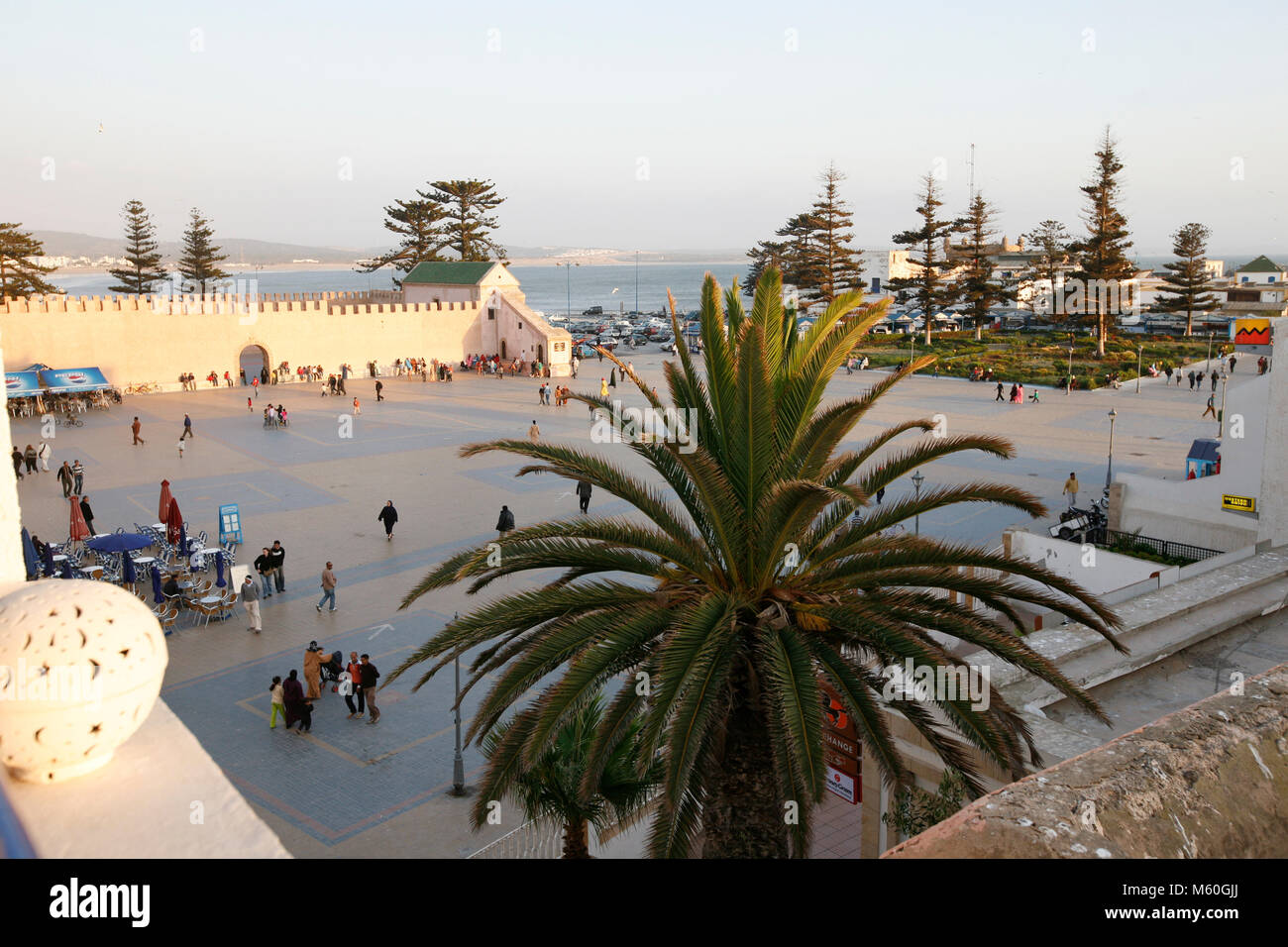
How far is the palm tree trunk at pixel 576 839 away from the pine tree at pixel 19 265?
56592 millimetres

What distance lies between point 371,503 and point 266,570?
683 cm

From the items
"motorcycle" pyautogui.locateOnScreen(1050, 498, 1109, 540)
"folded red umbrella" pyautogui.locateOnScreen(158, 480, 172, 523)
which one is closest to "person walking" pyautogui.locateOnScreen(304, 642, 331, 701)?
"folded red umbrella" pyautogui.locateOnScreen(158, 480, 172, 523)

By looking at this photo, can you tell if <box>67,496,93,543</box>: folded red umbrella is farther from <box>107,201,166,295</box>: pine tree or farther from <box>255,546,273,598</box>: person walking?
<box>107,201,166,295</box>: pine tree

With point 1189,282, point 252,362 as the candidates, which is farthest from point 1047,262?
point 252,362

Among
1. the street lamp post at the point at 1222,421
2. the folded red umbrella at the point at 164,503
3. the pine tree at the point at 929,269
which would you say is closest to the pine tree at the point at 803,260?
the pine tree at the point at 929,269

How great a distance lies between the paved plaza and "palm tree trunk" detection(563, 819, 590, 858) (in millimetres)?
1906

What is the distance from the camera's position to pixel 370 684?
1295 centimetres

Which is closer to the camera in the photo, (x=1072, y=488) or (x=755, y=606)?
(x=755, y=606)

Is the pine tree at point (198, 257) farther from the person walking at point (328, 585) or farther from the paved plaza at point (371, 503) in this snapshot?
the person walking at point (328, 585)

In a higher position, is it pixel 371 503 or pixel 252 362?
pixel 252 362

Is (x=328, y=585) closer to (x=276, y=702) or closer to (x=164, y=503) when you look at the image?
(x=276, y=702)

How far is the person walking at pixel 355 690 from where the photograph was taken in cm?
1311

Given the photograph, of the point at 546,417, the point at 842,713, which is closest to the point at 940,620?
the point at 842,713
